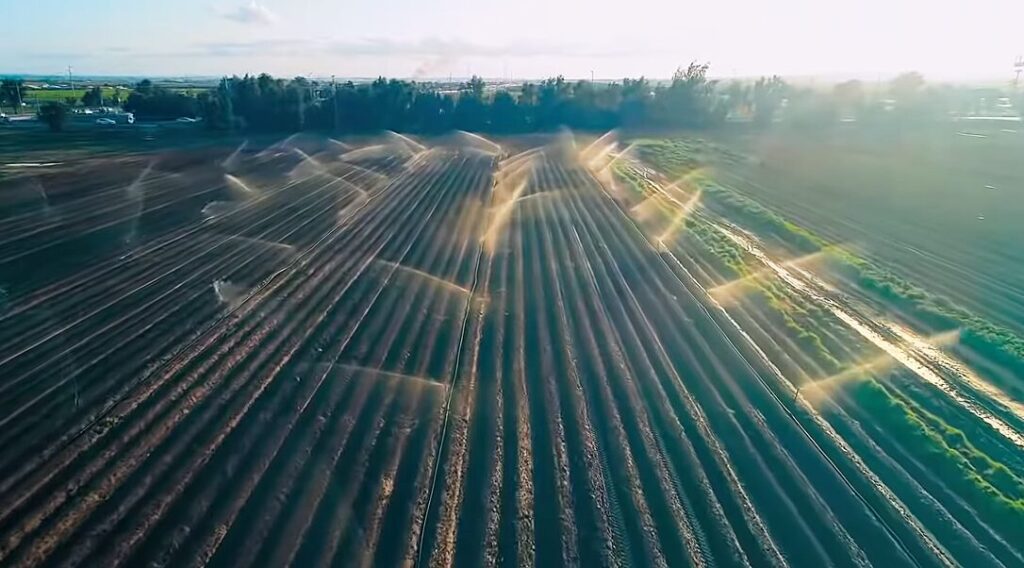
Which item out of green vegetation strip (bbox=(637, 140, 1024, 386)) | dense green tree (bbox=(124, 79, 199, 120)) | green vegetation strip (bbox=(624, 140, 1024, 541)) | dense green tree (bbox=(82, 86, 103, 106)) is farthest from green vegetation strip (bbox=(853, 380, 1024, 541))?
dense green tree (bbox=(82, 86, 103, 106))

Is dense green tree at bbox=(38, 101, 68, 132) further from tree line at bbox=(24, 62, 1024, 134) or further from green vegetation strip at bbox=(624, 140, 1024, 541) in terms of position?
green vegetation strip at bbox=(624, 140, 1024, 541)

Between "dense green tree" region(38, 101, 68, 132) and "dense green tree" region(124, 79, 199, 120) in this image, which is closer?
"dense green tree" region(38, 101, 68, 132)

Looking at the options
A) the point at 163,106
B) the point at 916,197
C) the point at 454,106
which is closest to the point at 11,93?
the point at 163,106

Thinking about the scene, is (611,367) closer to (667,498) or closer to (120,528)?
(667,498)

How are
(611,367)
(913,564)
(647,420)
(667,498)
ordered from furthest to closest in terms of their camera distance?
(611,367) < (647,420) < (667,498) < (913,564)

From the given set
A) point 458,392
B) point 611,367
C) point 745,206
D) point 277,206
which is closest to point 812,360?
point 611,367

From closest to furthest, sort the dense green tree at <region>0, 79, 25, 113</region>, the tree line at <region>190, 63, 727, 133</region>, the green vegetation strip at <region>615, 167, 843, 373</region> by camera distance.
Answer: the green vegetation strip at <region>615, 167, 843, 373</region> → the tree line at <region>190, 63, 727, 133</region> → the dense green tree at <region>0, 79, 25, 113</region>

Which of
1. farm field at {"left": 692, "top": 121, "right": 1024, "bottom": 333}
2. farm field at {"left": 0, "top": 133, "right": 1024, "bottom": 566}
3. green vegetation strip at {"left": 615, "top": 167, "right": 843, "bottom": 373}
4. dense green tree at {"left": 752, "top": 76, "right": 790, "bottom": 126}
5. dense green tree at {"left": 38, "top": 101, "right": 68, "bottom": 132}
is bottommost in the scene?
farm field at {"left": 0, "top": 133, "right": 1024, "bottom": 566}

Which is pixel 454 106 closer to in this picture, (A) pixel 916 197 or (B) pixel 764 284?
(A) pixel 916 197
